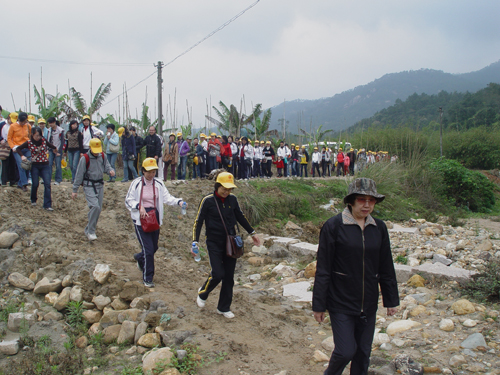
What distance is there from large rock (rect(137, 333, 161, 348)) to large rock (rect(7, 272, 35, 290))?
7.67 feet

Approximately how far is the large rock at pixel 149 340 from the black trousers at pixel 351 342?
219 centimetres

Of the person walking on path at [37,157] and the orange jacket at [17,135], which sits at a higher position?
the orange jacket at [17,135]

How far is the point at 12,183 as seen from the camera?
906cm

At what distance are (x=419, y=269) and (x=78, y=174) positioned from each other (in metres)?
6.13

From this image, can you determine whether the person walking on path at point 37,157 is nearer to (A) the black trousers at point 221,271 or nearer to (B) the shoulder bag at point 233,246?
(A) the black trousers at point 221,271

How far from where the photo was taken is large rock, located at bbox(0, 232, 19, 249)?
6.43 meters

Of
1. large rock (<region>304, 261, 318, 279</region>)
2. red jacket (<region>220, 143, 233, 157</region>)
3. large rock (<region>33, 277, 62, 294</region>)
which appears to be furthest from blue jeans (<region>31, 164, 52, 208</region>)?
red jacket (<region>220, 143, 233, 157</region>)

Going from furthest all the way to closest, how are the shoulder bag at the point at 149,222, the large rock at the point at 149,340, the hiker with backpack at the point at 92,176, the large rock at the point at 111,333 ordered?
the hiker with backpack at the point at 92,176 → the shoulder bag at the point at 149,222 → the large rock at the point at 111,333 → the large rock at the point at 149,340

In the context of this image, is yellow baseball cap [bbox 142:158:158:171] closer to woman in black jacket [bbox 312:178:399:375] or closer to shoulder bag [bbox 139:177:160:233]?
shoulder bag [bbox 139:177:160:233]

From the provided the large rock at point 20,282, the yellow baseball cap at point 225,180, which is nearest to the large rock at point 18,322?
the large rock at point 20,282

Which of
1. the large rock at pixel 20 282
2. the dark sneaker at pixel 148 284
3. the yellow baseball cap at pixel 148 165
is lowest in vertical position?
the dark sneaker at pixel 148 284

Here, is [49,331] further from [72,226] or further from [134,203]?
[72,226]

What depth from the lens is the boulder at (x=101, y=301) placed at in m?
5.32

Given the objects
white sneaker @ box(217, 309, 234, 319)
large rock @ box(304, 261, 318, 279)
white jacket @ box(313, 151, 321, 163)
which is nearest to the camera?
white sneaker @ box(217, 309, 234, 319)
